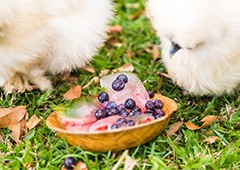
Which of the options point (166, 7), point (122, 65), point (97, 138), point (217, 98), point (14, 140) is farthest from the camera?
point (122, 65)

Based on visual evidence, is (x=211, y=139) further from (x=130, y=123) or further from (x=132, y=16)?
(x=132, y=16)

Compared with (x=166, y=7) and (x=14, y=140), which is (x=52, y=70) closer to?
(x=14, y=140)

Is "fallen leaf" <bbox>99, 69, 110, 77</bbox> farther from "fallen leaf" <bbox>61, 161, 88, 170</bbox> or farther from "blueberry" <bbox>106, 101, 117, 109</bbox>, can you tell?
"fallen leaf" <bbox>61, 161, 88, 170</bbox>

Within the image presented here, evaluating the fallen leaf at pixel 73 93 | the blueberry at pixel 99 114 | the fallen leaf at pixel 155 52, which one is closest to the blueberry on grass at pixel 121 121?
the blueberry at pixel 99 114

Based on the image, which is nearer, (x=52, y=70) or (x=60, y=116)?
(x=60, y=116)

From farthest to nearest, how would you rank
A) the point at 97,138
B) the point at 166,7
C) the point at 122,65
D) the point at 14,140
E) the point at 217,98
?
the point at 122,65
the point at 217,98
the point at 14,140
the point at 166,7
the point at 97,138

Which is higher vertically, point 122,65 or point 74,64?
point 74,64

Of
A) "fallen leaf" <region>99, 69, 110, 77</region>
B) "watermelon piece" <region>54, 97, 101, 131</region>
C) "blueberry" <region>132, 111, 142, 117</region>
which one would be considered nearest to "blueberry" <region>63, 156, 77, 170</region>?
"watermelon piece" <region>54, 97, 101, 131</region>

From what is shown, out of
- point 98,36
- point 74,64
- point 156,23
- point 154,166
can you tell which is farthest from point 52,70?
point 154,166
